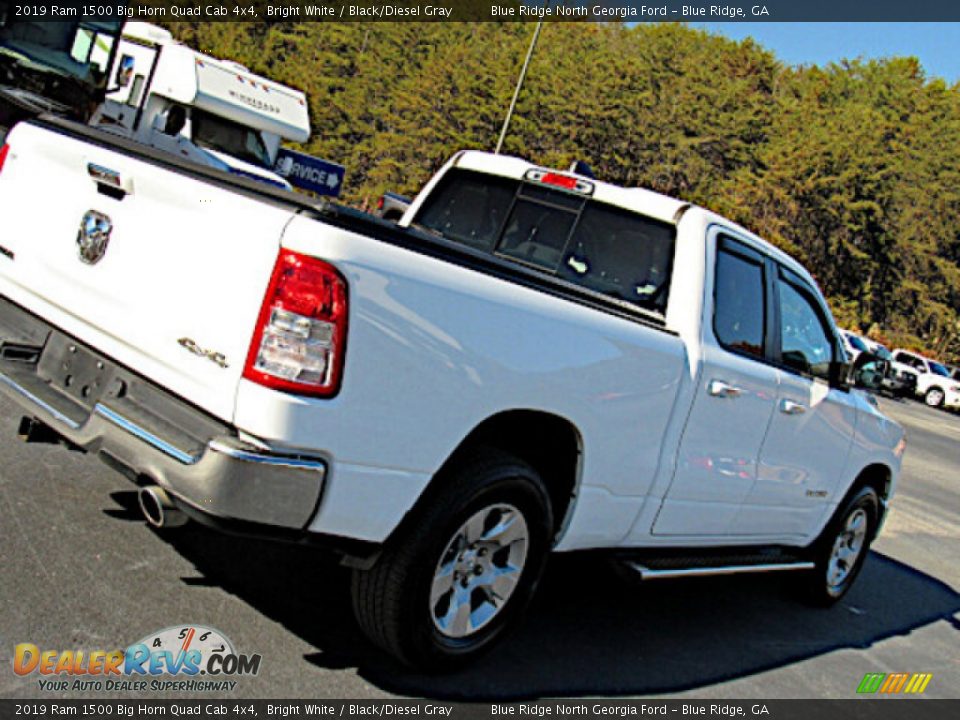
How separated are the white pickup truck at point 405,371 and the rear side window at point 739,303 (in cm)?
2

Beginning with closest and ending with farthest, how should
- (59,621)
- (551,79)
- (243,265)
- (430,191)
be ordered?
(243,265) → (59,621) → (430,191) → (551,79)

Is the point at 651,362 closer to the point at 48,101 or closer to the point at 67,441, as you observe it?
the point at 67,441

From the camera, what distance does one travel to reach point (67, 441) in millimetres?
3578

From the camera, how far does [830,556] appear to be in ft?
21.1

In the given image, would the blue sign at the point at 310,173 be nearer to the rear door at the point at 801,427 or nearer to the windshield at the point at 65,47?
the windshield at the point at 65,47

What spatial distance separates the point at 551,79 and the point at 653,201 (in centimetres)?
6593

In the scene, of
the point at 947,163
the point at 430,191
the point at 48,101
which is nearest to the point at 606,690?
the point at 430,191

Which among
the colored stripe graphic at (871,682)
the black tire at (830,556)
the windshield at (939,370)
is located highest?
the windshield at (939,370)

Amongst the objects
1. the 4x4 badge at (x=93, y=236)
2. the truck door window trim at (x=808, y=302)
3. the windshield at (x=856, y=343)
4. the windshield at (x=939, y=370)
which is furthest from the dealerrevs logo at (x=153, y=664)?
the windshield at (x=939, y=370)

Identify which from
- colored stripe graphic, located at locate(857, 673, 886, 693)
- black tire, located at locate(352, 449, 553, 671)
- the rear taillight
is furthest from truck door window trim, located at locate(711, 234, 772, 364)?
the rear taillight

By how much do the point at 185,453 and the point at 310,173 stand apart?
1925 centimetres

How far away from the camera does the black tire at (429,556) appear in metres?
3.56

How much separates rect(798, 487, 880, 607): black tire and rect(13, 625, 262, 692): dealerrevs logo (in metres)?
4.01

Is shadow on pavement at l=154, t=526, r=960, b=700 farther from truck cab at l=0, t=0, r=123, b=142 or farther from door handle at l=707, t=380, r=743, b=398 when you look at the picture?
truck cab at l=0, t=0, r=123, b=142
